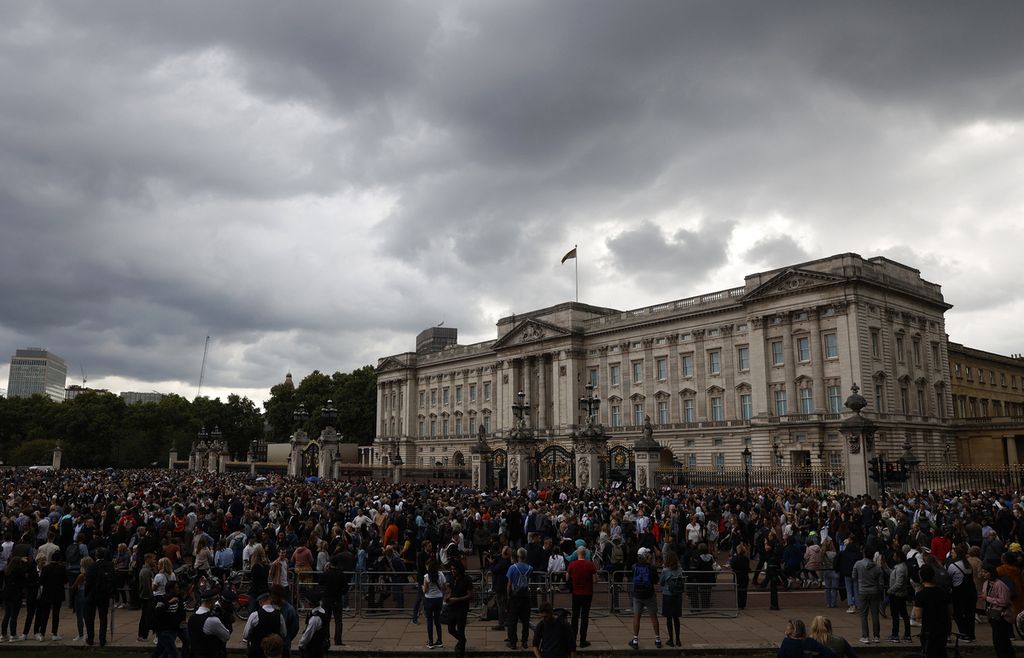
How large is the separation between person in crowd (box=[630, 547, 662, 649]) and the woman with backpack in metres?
0.21

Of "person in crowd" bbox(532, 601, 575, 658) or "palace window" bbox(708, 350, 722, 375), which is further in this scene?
"palace window" bbox(708, 350, 722, 375)

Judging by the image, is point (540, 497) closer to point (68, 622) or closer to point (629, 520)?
point (629, 520)

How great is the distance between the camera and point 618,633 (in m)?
14.2

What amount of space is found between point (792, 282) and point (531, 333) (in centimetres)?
3239

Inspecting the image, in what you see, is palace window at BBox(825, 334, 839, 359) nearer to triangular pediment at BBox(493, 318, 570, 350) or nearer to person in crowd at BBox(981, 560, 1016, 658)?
triangular pediment at BBox(493, 318, 570, 350)

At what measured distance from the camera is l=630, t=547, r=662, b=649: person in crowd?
12.9 meters

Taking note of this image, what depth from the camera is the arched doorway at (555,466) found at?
130 ft

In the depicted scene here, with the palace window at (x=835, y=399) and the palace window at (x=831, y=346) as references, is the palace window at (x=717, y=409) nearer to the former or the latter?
the palace window at (x=835, y=399)

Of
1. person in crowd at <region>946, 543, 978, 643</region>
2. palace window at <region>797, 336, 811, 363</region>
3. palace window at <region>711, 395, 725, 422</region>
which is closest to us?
person in crowd at <region>946, 543, 978, 643</region>

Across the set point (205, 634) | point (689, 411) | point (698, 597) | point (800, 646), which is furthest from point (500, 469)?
point (800, 646)

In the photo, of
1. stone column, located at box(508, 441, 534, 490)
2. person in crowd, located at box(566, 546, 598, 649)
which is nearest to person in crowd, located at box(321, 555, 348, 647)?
person in crowd, located at box(566, 546, 598, 649)

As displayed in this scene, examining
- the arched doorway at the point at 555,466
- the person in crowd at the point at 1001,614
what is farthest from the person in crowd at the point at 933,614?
the arched doorway at the point at 555,466

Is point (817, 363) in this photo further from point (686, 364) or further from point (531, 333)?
point (531, 333)

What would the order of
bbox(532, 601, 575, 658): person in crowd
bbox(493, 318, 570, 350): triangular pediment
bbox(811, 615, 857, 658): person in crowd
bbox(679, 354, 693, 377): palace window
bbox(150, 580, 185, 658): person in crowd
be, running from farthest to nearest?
bbox(493, 318, 570, 350): triangular pediment < bbox(679, 354, 693, 377): palace window < bbox(150, 580, 185, 658): person in crowd < bbox(532, 601, 575, 658): person in crowd < bbox(811, 615, 857, 658): person in crowd
